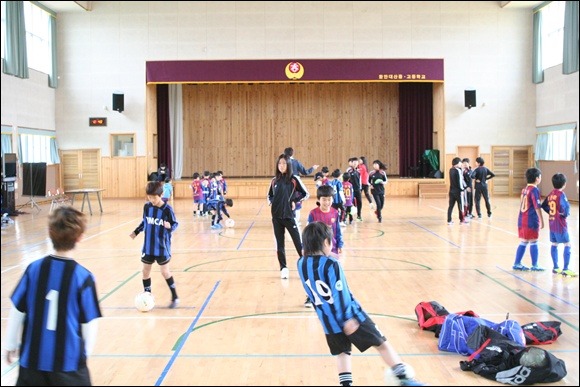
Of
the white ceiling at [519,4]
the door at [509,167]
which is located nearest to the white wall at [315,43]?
the white ceiling at [519,4]

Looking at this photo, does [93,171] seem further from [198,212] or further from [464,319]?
[464,319]

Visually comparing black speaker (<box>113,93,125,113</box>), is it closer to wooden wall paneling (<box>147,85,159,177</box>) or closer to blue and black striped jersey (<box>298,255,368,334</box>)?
wooden wall paneling (<box>147,85,159,177</box>)

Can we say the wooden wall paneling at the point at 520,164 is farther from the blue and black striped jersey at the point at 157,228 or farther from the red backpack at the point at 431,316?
the blue and black striped jersey at the point at 157,228

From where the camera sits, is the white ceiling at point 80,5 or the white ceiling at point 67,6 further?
the white ceiling at point 80,5

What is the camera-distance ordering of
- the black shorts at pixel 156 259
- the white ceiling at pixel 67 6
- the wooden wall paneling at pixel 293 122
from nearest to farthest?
the black shorts at pixel 156 259
the white ceiling at pixel 67 6
the wooden wall paneling at pixel 293 122

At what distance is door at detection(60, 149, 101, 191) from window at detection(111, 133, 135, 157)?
0.71 m

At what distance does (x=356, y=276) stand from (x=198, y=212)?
37.2ft

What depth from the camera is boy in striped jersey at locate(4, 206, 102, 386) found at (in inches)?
130

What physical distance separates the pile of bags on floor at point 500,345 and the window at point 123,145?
894 inches

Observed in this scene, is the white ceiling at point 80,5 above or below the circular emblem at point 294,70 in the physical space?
above

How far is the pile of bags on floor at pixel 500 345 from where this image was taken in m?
4.90

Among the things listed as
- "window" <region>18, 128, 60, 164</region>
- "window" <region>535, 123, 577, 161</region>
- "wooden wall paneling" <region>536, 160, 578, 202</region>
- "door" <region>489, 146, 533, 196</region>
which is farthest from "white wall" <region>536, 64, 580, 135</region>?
"window" <region>18, 128, 60, 164</region>

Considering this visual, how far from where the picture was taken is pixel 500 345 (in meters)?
5.30

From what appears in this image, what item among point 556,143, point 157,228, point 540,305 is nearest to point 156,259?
point 157,228
